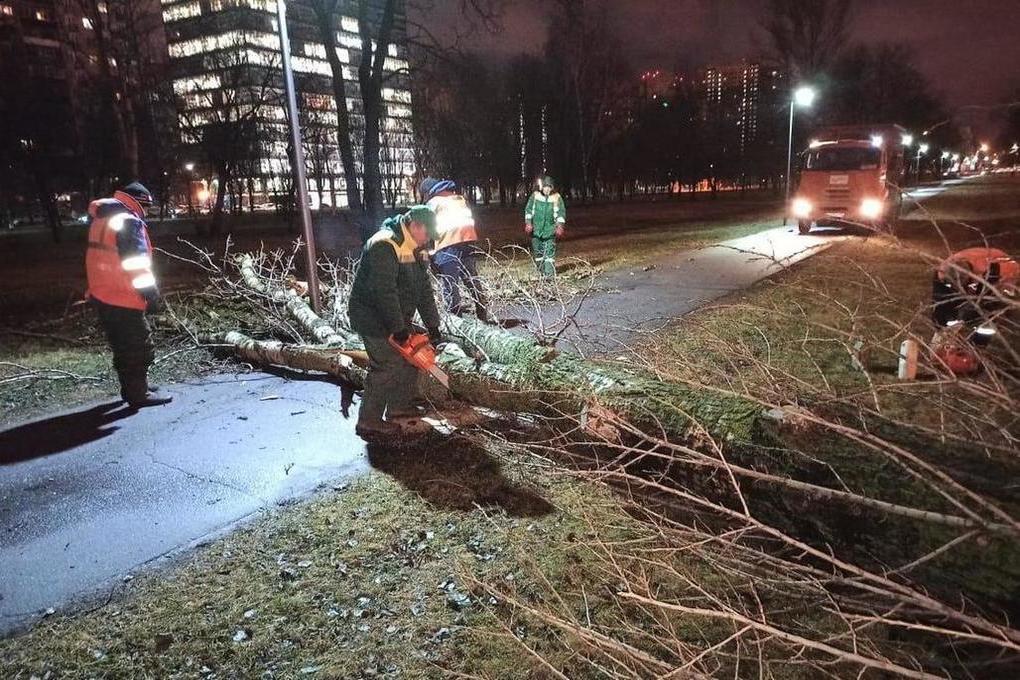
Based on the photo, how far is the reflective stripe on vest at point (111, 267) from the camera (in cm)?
532

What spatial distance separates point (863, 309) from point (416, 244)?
6423mm

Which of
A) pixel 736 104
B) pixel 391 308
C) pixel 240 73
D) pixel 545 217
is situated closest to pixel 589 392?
pixel 391 308

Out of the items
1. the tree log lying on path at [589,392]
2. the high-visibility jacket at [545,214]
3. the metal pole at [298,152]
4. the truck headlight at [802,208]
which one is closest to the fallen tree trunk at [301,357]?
the tree log lying on path at [589,392]

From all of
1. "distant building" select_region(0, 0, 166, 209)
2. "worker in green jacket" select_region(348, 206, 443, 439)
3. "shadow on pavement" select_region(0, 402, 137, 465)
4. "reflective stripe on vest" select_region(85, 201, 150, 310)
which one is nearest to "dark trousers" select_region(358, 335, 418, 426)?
"worker in green jacket" select_region(348, 206, 443, 439)

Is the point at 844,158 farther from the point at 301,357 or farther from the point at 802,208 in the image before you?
the point at 301,357

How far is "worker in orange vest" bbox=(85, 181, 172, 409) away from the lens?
533 centimetres

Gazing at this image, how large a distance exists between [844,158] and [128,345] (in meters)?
17.6

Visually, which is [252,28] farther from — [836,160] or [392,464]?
[392,464]

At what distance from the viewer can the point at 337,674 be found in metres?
2.46

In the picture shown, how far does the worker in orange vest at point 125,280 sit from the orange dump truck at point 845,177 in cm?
1544

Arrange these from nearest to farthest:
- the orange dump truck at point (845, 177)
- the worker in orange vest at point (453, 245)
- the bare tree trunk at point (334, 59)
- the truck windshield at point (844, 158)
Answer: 1. the worker in orange vest at point (453, 245)
2. the bare tree trunk at point (334, 59)
3. the orange dump truck at point (845, 177)
4. the truck windshield at point (844, 158)

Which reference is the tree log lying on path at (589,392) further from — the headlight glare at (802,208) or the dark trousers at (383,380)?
the headlight glare at (802,208)

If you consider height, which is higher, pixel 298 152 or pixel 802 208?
pixel 298 152

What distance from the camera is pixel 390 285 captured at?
435cm
